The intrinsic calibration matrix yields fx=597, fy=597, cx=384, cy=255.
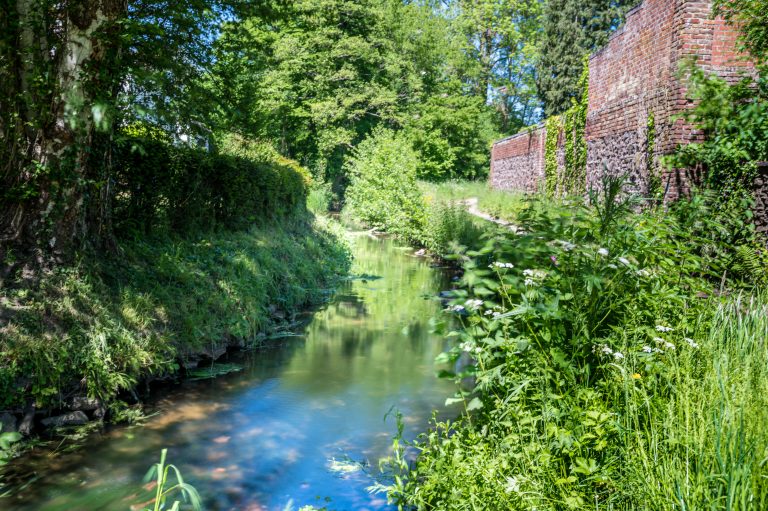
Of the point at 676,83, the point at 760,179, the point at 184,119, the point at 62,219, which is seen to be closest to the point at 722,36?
the point at 676,83

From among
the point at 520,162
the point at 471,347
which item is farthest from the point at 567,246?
the point at 520,162

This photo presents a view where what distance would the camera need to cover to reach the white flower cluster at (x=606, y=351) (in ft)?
12.2

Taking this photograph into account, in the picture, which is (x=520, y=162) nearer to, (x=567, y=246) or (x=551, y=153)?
(x=551, y=153)

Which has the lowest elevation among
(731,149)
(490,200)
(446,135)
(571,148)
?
(731,149)

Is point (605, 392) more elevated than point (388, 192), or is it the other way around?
point (388, 192)

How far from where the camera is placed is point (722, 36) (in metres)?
9.76

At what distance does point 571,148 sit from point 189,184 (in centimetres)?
1224

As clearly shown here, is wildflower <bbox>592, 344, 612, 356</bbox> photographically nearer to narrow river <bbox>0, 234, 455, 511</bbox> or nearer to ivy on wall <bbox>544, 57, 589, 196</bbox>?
narrow river <bbox>0, 234, 455, 511</bbox>

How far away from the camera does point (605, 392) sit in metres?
3.87

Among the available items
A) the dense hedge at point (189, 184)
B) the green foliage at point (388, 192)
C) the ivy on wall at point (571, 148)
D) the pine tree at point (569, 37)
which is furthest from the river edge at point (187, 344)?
the pine tree at point (569, 37)

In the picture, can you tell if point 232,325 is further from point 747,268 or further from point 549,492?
point 747,268

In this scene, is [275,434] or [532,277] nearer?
[532,277]

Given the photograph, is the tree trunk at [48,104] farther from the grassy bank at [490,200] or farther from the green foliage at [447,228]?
the grassy bank at [490,200]

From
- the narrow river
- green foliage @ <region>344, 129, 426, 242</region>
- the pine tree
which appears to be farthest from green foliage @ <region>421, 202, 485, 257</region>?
the pine tree
